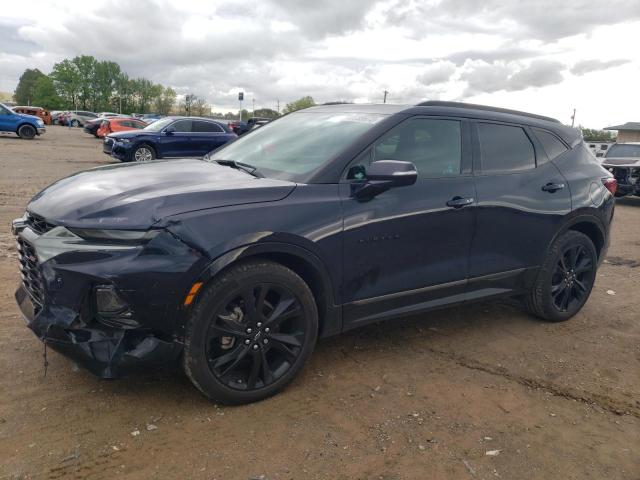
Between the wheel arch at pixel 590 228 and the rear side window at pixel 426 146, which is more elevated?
the rear side window at pixel 426 146

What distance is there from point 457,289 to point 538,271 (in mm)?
987

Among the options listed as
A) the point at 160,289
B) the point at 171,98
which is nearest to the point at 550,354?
the point at 160,289

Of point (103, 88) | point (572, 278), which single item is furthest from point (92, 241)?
point (103, 88)

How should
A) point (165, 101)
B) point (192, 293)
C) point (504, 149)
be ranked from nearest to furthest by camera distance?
point (192, 293)
point (504, 149)
point (165, 101)

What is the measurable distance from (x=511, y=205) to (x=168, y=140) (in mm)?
13675

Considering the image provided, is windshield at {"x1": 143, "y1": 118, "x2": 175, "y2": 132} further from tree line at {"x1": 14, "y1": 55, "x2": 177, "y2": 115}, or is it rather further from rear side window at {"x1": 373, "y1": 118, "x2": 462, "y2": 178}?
tree line at {"x1": 14, "y1": 55, "x2": 177, "y2": 115}

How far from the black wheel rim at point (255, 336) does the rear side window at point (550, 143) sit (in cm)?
276

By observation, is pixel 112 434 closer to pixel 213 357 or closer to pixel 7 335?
pixel 213 357

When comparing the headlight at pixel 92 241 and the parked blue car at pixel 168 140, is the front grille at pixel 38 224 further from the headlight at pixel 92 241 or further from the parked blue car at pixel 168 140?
the parked blue car at pixel 168 140

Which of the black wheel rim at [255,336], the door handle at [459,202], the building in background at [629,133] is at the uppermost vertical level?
the building in background at [629,133]

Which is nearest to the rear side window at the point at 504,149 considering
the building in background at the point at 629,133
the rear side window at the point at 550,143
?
the rear side window at the point at 550,143

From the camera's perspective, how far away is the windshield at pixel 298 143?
355 centimetres

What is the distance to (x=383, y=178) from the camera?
329cm

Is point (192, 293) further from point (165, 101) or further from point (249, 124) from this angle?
point (165, 101)
